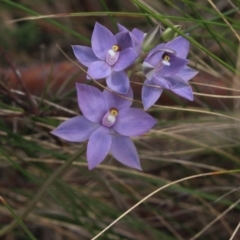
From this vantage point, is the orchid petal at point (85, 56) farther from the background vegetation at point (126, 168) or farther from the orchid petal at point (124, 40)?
the background vegetation at point (126, 168)

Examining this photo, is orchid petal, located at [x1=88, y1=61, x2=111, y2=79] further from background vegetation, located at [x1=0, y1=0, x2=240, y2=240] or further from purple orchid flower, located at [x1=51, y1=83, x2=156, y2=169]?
background vegetation, located at [x1=0, y1=0, x2=240, y2=240]

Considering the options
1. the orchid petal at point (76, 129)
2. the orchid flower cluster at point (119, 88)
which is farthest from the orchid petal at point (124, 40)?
the orchid petal at point (76, 129)

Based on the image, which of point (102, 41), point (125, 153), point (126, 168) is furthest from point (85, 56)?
point (126, 168)

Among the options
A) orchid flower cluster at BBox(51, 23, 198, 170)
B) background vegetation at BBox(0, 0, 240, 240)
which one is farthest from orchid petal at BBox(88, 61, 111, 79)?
background vegetation at BBox(0, 0, 240, 240)

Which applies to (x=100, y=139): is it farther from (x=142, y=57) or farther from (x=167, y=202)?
(x=167, y=202)

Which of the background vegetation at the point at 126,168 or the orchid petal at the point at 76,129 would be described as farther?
the background vegetation at the point at 126,168

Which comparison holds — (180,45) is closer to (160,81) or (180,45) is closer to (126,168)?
(160,81)
